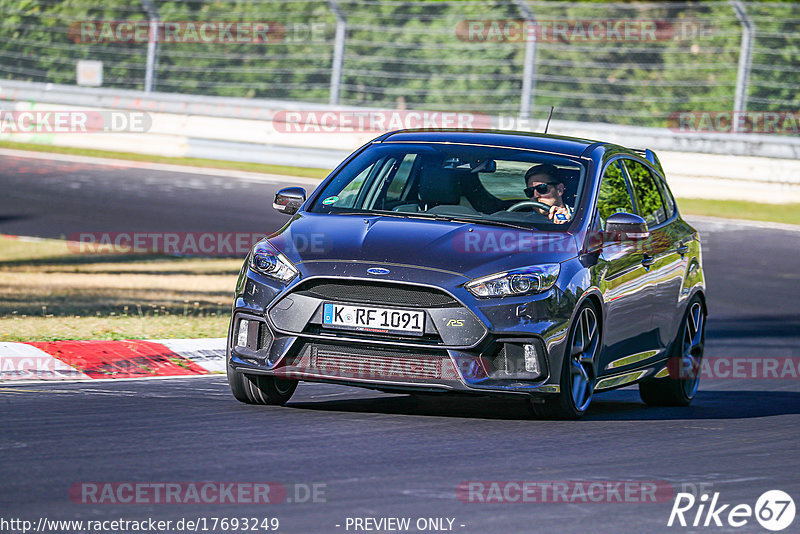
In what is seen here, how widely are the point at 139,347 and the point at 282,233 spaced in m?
2.26

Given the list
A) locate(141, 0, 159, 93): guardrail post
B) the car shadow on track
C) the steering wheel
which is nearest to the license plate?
the car shadow on track

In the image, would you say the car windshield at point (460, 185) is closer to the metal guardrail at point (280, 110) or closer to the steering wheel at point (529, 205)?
the steering wheel at point (529, 205)

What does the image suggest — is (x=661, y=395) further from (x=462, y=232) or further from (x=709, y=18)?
(x=709, y=18)

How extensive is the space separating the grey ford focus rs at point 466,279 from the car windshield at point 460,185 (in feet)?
0.03

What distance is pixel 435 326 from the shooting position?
780cm

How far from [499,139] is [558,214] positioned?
856mm

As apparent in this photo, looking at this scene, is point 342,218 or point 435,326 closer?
point 435,326

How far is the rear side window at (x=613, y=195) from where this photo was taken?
9.16 meters

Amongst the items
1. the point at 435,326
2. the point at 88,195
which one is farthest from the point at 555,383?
the point at 88,195

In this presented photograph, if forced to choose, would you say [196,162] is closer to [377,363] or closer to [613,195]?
[613,195]

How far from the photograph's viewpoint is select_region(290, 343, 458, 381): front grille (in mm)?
7832

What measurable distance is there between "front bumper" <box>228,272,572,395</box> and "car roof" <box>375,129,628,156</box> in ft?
5.19

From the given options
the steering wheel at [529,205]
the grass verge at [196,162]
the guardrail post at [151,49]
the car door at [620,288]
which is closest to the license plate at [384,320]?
the car door at [620,288]

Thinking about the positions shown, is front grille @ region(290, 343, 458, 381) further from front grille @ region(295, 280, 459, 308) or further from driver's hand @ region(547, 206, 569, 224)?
driver's hand @ region(547, 206, 569, 224)
